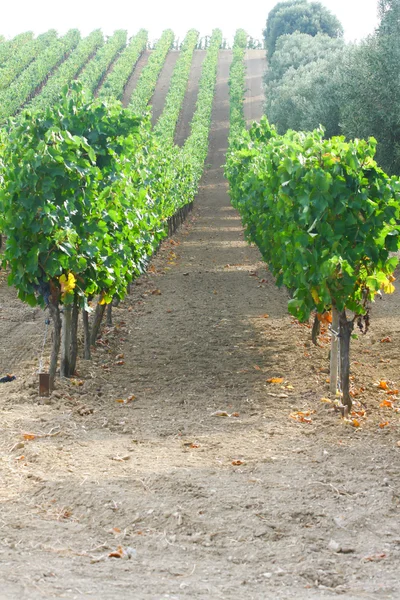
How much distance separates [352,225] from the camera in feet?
28.9

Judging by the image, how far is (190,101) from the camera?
2997 inches

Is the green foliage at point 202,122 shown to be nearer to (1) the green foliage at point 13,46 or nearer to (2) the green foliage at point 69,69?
(2) the green foliage at point 69,69

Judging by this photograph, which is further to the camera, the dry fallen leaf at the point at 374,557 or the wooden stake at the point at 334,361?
the wooden stake at the point at 334,361

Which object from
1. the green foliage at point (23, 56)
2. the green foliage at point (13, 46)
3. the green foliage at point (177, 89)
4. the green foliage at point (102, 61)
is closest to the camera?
the green foliage at point (177, 89)

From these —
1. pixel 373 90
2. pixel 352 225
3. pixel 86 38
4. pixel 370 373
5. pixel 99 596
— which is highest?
pixel 86 38

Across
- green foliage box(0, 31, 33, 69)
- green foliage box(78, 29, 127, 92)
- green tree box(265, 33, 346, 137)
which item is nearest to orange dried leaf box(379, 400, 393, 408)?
green tree box(265, 33, 346, 137)

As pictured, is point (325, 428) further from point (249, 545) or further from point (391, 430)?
point (249, 545)

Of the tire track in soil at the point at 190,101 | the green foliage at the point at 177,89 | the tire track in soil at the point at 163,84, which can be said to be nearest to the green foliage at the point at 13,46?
the tire track in soil at the point at 163,84

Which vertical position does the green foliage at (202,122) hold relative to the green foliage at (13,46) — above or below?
below

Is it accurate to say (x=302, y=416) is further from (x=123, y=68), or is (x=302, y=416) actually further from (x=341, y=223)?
(x=123, y=68)

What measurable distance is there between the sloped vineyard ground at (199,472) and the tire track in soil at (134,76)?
202 ft

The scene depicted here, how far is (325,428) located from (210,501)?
2511mm

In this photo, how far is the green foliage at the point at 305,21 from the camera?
255 feet

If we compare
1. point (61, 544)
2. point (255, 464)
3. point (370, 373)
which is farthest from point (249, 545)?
point (370, 373)
